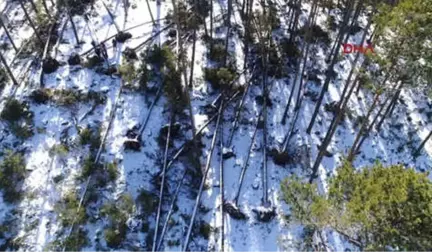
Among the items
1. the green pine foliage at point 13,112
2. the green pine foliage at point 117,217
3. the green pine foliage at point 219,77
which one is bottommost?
the green pine foliage at point 117,217

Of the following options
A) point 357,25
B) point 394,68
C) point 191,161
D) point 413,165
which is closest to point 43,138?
point 191,161

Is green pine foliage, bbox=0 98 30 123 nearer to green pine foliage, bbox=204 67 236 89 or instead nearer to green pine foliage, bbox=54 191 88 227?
green pine foliage, bbox=54 191 88 227

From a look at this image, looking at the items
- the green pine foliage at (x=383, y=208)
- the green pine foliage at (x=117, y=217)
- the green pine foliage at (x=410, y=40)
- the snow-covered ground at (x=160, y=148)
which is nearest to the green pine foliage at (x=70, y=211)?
the snow-covered ground at (x=160, y=148)

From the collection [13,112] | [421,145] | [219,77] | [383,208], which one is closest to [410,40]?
[383,208]

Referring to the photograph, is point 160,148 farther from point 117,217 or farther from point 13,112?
point 13,112

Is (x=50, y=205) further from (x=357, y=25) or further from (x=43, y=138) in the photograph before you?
(x=357, y=25)

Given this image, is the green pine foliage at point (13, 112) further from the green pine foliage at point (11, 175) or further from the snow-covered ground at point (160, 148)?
the green pine foliage at point (11, 175)

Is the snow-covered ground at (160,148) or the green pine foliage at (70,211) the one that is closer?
the green pine foliage at (70,211)

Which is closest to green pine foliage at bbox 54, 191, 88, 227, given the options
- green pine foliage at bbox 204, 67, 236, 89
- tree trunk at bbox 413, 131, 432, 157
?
green pine foliage at bbox 204, 67, 236, 89
